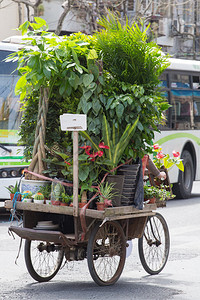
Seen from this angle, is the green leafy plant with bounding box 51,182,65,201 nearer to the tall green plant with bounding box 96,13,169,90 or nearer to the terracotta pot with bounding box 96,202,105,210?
the terracotta pot with bounding box 96,202,105,210

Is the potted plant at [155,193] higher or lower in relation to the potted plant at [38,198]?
lower

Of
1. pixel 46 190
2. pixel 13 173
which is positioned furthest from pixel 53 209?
pixel 13 173

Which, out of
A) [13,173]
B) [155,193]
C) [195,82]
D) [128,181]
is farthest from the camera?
[195,82]

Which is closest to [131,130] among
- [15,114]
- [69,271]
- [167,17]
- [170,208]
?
[69,271]

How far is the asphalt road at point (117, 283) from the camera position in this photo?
22.5 ft

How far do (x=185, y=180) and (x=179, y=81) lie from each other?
2411mm

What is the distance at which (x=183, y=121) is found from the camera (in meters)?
17.5

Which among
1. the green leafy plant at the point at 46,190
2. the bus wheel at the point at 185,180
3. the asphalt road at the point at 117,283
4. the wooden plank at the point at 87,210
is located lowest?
the bus wheel at the point at 185,180

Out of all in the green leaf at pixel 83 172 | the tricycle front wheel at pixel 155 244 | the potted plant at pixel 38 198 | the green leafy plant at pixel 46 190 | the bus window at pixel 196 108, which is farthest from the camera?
the bus window at pixel 196 108

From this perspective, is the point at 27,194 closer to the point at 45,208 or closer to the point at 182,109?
the point at 45,208

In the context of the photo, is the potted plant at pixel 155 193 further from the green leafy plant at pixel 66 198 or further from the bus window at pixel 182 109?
the bus window at pixel 182 109

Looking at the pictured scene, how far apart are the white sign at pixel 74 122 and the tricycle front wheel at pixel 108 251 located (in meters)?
0.96

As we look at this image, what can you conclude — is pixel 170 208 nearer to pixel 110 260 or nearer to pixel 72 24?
pixel 110 260

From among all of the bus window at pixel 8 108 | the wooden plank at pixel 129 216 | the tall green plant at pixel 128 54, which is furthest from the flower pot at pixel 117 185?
the bus window at pixel 8 108
